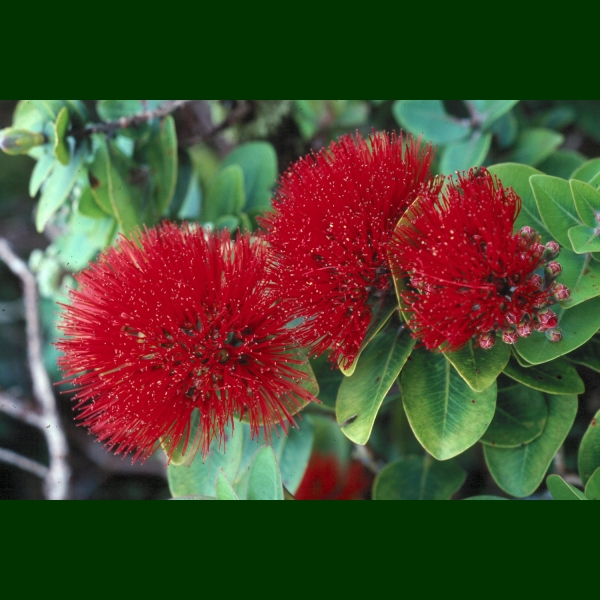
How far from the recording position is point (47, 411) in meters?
1.91

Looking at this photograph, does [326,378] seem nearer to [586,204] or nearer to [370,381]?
[370,381]

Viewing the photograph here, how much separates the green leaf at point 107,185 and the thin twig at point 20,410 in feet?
2.47

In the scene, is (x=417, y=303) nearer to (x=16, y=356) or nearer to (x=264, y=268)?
(x=264, y=268)

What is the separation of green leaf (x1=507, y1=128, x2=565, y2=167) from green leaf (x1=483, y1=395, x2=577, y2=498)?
0.68m

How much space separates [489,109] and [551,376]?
720 mm

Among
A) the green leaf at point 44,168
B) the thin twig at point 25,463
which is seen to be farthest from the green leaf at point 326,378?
the thin twig at point 25,463

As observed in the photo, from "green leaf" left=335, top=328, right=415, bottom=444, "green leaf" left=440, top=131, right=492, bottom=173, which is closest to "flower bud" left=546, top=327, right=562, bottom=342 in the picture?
"green leaf" left=335, top=328, right=415, bottom=444

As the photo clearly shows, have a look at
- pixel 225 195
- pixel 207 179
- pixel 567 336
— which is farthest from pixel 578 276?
pixel 207 179

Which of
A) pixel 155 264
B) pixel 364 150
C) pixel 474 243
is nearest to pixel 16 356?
pixel 155 264

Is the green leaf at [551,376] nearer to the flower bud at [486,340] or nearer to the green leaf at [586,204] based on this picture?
the flower bud at [486,340]

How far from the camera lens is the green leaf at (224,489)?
119cm

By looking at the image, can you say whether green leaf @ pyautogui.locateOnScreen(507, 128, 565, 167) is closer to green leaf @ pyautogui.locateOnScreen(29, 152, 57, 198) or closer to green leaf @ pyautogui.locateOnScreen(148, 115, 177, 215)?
green leaf @ pyautogui.locateOnScreen(148, 115, 177, 215)

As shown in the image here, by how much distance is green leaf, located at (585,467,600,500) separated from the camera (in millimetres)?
1127

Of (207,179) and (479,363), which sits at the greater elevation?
(207,179)
